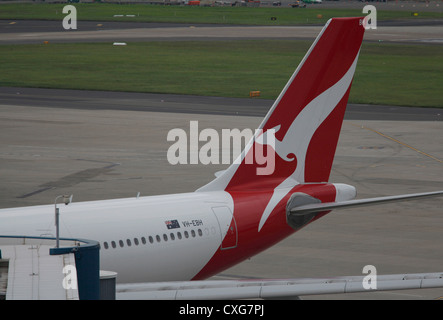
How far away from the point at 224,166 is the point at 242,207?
22.8 m

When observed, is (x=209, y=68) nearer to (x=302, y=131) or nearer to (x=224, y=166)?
(x=224, y=166)

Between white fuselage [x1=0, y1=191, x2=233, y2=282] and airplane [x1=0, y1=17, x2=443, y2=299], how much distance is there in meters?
0.02

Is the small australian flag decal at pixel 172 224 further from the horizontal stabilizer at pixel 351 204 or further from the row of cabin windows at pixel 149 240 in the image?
the horizontal stabilizer at pixel 351 204

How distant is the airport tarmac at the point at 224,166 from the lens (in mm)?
26797

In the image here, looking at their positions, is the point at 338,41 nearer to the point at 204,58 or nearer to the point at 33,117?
the point at 33,117

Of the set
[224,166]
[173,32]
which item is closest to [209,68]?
Result: [224,166]

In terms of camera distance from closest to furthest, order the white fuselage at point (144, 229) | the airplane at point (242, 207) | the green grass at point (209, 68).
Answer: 1. the white fuselage at point (144, 229)
2. the airplane at point (242, 207)
3. the green grass at point (209, 68)

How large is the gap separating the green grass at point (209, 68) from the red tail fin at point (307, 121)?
1858 inches

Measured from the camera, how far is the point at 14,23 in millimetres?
161375

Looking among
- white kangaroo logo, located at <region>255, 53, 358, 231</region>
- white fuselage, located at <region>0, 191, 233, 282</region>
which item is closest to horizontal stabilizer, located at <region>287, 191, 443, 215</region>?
white kangaroo logo, located at <region>255, 53, 358, 231</region>

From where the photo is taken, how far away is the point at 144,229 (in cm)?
1875

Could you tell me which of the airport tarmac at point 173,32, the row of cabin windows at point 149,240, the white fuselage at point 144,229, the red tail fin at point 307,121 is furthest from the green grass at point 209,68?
the row of cabin windows at point 149,240

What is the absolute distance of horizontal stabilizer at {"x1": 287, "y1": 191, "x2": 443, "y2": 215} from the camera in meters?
19.9

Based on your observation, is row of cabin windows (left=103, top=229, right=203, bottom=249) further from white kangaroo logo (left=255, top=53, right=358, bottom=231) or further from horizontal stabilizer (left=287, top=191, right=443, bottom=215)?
white kangaroo logo (left=255, top=53, right=358, bottom=231)
